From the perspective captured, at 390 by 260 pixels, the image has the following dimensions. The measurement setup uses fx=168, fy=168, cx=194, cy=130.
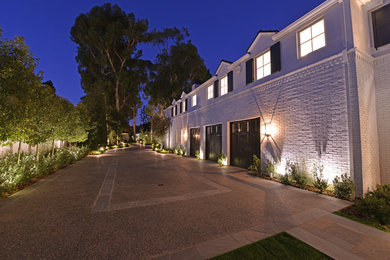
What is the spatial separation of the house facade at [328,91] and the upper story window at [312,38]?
0.03 metres

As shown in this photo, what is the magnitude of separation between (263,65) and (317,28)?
2.55 m

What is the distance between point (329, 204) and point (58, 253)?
6000 millimetres

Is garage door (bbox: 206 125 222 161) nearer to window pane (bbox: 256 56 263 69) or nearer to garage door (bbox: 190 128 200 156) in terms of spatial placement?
garage door (bbox: 190 128 200 156)

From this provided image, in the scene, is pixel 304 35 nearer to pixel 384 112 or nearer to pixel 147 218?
pixel 384 112

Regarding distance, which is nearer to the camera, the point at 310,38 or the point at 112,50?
the point at 310,38

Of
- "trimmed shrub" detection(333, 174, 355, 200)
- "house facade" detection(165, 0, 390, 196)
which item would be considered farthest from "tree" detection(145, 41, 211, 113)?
"trimmed shrub" detection(333, 174, 355, 200)

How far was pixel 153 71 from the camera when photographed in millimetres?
28766

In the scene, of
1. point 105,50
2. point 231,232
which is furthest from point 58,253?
point 105,50

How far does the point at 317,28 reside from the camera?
6.16m

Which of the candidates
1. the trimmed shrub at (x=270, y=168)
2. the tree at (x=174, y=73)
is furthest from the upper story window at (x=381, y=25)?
the tree at (x=174, y=73)

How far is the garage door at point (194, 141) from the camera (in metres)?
15.5

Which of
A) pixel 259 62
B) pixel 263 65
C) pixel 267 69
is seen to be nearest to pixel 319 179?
pixel 267 69

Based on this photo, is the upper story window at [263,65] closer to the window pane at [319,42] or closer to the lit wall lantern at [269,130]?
the window pane at [319,42]

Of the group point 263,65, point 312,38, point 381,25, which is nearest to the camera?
point 381,25
